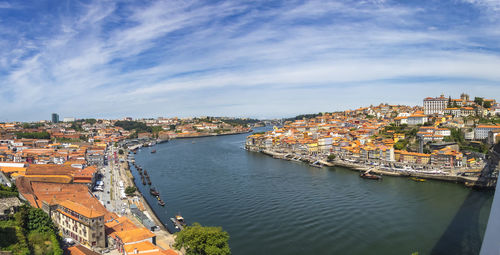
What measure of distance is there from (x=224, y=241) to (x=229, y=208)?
366 cm

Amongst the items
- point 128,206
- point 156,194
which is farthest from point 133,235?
point 156,194

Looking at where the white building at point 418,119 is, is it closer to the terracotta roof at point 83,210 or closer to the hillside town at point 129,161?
the hillside town at point 129,161

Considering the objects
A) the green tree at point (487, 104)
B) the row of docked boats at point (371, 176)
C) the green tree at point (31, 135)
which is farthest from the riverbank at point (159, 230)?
the green tree at point (487, 104)

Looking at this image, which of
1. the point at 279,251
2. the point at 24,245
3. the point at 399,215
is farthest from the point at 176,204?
the point at 399,215

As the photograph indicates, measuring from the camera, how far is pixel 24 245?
4.56 meters

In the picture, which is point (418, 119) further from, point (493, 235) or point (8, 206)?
point (493, 235)

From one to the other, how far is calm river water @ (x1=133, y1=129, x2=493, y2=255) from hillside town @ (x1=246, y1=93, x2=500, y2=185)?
8.39ft

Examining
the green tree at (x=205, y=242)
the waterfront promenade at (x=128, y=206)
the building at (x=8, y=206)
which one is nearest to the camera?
the green tree at (x=205, y=242)

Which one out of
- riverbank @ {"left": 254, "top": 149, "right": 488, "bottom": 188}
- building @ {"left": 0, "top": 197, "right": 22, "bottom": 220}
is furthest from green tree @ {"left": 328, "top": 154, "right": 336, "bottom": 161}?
building @ {"left": 0, "top": 197, "right": 22, "bottom": 220}

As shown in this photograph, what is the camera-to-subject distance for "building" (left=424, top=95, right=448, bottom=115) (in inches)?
1010

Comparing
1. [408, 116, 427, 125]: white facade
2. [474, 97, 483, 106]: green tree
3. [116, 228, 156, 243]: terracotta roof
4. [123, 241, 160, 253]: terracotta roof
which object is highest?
[474, 97, 483, 106]: green tree

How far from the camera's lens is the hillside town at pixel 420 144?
1426cm

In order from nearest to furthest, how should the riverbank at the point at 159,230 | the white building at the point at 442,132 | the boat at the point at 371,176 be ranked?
the riverbank at the point at 159,230 < the boat at the point at 371,176 < the white building at the point at 442,132

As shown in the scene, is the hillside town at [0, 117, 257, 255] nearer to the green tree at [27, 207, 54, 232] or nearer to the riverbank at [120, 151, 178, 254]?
the riverbank at [120, 151, 178, 254]
